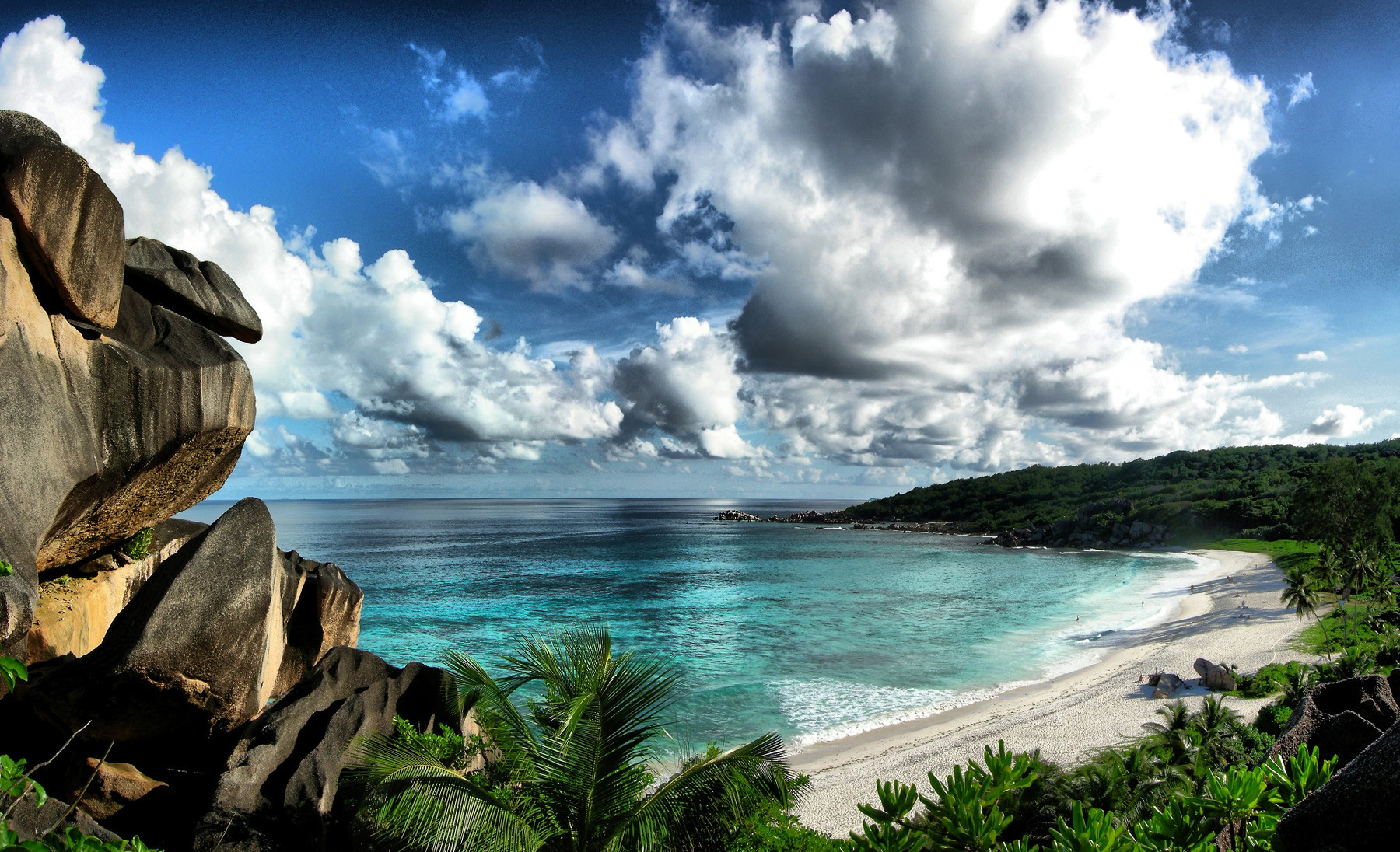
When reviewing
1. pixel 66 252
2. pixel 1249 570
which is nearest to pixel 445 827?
pixel 66 252

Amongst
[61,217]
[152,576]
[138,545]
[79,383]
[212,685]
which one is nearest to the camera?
[61,217]

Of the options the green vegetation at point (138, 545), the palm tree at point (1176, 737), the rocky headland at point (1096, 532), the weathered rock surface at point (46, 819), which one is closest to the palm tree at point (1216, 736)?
the palm tree at point (1176, 737)

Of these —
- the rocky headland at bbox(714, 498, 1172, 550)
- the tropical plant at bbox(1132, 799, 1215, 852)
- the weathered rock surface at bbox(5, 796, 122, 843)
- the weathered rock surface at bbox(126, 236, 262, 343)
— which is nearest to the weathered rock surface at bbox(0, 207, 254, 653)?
the weathered rock surface at bbox(126, 236, 262, 343)

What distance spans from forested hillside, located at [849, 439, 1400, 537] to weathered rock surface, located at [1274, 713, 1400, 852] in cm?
9216

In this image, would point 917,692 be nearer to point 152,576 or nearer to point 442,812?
point 442,812

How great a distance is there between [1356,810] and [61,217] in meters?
13.8

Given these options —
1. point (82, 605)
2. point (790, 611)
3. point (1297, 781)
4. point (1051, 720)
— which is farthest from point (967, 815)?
point (790, 611)

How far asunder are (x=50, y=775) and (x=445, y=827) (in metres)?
6.88

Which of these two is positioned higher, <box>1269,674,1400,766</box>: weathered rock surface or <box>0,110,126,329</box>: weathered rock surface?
<box>0,110,126,329</box>: weathered rock surface

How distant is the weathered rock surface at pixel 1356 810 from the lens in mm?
2482

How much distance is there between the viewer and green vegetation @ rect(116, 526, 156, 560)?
13.5 meters

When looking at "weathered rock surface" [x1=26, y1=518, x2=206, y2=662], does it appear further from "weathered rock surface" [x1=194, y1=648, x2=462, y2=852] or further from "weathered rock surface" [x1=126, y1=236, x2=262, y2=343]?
"weathered rock surface" [x1=126, y1=236, x2=262, y2=343]

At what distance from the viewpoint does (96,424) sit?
9.81 metres

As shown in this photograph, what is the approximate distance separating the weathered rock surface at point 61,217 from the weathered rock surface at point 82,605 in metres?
5.54
